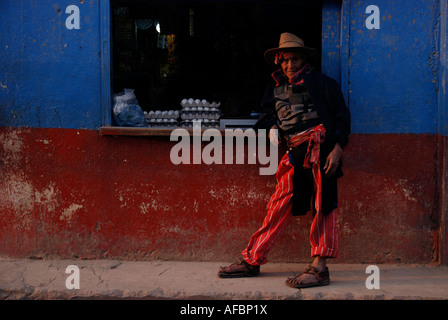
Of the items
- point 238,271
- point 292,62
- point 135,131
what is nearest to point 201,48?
point 135,131

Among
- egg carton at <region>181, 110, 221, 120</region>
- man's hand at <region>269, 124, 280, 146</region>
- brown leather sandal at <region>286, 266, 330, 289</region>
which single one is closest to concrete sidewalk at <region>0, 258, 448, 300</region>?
brown leather sandal at <region>286, 266, 330, 289</region>

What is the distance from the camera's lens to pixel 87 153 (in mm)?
4426

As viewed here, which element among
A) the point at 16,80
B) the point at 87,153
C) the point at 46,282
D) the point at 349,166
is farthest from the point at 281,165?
the point at 16,80

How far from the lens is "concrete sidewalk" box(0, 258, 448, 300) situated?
11.8 feet

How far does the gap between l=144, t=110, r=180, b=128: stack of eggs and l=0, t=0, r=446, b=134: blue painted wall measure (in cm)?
44

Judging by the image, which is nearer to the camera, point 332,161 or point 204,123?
point 332,161

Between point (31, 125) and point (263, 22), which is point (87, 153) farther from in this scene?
point (263, 22)

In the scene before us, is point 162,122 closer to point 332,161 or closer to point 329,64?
point 329,64

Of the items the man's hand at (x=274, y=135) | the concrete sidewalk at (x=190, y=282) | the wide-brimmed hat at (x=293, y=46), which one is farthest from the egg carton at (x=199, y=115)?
the concrete sidewalk at (x=190, y=282)

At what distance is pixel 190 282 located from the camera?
12.6 feet

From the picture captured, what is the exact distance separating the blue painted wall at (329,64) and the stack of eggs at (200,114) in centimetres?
74

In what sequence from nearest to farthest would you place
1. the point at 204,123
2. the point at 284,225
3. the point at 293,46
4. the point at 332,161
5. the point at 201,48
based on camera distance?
1. the point at 332,161
2. the point at 293,46
3. the point at 284,225
4. the point at 204,123
5. the point at 201,48

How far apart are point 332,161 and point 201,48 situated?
8.04ft

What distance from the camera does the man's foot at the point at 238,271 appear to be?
12.9 ft
